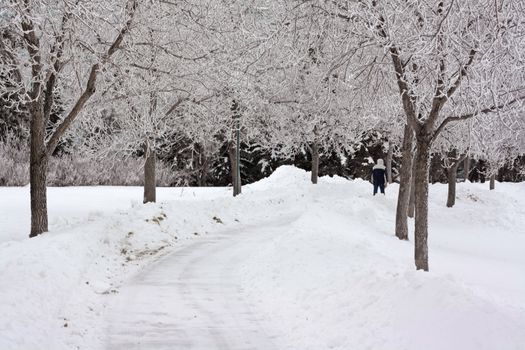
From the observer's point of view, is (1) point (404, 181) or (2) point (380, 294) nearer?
(2) point (380, 294)

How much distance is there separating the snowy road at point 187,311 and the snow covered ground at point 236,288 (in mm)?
24

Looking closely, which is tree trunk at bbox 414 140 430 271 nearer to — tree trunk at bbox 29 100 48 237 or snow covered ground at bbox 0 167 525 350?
snow covered ground at bbox 0 167 525 350

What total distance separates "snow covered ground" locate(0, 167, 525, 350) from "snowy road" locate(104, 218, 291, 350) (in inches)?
0.9

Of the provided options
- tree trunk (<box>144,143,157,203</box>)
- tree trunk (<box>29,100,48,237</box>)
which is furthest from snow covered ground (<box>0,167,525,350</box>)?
tree trunk (<box>144,143,157,203</box>)

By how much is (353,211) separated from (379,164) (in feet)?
13.9

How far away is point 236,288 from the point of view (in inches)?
333

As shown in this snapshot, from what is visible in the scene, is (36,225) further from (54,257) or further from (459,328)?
(459,328)

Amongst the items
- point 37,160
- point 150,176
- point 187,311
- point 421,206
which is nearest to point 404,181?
point 421,206

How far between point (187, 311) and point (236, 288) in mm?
1486

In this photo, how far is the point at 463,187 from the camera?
93.4 feet

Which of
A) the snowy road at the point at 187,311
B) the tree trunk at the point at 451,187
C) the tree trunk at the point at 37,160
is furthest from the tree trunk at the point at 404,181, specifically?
the tree trunk at the point at 451,187

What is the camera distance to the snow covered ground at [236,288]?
576 cm

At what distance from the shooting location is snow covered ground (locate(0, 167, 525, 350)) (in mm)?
5758

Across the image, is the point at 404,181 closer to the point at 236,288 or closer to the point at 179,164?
the point at 236,288
